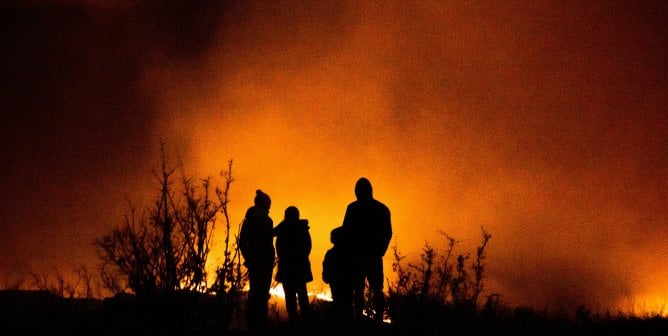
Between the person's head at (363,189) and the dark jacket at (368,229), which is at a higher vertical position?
the person's head at (363,189)

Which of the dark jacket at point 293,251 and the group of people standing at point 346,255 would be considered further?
the dark jacket at point 293,251

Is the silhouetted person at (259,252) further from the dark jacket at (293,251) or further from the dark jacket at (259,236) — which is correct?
the dark jacket at (293,251)

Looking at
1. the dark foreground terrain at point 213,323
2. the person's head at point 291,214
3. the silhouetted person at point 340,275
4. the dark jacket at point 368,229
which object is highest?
the person's head at point 291,214

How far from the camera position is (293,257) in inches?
332

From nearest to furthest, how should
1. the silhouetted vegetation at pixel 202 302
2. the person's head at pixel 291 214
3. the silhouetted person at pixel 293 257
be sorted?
the silhouetted vegetation at pixel 202 302
the silhouetted person at pixel 293 257
the person's head at pixel 291 214

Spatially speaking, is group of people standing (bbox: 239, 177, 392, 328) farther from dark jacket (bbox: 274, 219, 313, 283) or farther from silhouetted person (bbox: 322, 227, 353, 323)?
dark jacket (bbox: 274, 219, 313, 283)

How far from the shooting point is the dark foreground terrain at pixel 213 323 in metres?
5.32

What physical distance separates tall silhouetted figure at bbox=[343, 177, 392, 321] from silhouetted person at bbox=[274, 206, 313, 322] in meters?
1.36

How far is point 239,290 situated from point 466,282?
2781 mm

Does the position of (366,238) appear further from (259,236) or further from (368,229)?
(259,236)

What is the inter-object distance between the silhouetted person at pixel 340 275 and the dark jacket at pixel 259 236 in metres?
0.88

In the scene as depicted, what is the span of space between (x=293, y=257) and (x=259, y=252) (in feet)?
3.24

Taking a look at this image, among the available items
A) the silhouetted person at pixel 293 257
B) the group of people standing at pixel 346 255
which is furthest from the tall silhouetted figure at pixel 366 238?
the silhouetted person at pixel 293 257

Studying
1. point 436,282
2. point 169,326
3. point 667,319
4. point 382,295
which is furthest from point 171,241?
point 667,319
